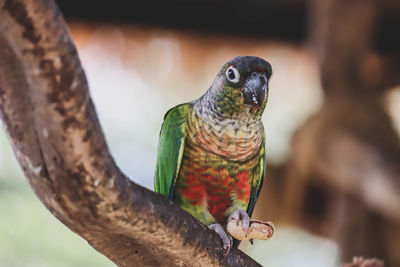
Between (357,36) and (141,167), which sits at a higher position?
(357,36)

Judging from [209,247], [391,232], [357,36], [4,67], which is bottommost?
[391,232]

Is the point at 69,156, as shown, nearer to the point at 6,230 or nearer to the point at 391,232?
the point at 391,232

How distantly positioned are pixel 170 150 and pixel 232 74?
0.44 m

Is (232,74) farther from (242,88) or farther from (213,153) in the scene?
(213,153)

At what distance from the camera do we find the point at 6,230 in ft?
26.1

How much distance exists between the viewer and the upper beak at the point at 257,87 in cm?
196

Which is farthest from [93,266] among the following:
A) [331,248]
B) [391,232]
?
[391,232]

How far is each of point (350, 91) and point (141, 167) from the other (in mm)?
4355

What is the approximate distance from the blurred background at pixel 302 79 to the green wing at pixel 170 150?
2.29 m

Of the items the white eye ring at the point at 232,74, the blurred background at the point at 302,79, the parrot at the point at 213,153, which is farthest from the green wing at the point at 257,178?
the blurred background at the point at 302,79

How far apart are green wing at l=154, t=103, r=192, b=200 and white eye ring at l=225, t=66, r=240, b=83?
1.11ft

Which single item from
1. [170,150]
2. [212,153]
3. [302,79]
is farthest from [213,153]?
[302,79]

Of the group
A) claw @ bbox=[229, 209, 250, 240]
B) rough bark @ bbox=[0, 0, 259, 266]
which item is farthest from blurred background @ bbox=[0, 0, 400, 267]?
rough bark @ bbox=[0, 0, 259, 266]

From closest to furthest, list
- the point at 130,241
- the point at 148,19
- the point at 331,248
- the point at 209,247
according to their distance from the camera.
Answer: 1. the point at 130,241
2. the point at 209,247
3. the point at 148,19
4. the point at 331,248
